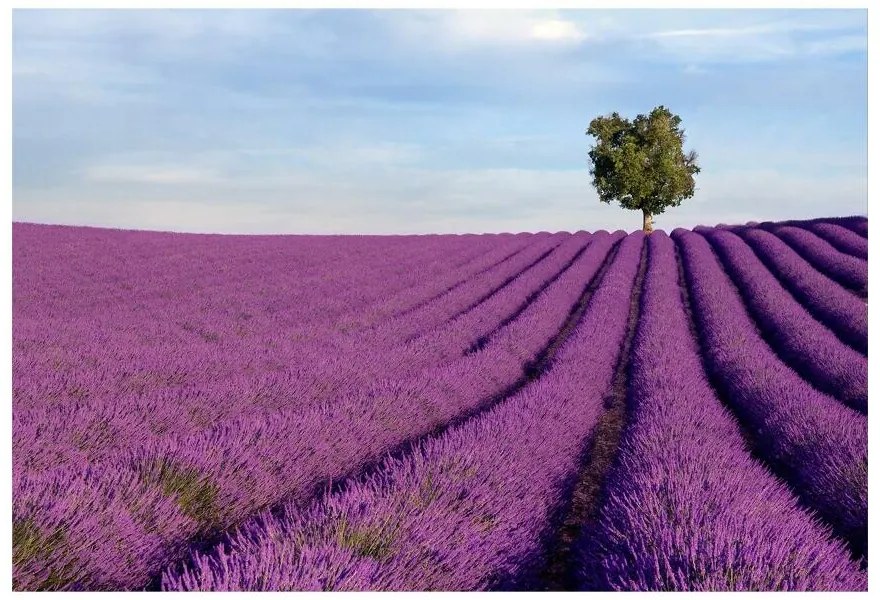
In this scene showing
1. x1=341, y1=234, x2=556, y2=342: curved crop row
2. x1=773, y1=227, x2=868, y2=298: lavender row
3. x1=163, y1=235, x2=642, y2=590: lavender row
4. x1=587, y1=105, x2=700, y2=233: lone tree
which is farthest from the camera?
x1=587, y1=105, x2=700, y2=233: lone tree

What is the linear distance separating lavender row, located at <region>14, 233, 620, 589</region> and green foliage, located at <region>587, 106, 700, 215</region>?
3622 cm

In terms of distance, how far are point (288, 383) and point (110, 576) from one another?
3.31m

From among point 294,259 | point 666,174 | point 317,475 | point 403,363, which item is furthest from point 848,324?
point 666,174

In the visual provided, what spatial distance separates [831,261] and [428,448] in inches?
689

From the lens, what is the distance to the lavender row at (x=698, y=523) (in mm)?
2623

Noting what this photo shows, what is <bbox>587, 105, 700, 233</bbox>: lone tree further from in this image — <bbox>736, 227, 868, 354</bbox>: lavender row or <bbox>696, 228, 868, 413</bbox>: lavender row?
<bbox>696, 228, 868, 413</bbox>: lavender row

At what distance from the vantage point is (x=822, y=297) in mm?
13516

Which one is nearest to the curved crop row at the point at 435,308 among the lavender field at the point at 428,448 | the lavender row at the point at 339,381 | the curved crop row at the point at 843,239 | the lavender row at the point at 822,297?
the lavender field at the point at 428,448

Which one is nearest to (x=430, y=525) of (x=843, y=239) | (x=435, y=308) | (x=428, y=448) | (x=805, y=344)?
(x=428, y=448)

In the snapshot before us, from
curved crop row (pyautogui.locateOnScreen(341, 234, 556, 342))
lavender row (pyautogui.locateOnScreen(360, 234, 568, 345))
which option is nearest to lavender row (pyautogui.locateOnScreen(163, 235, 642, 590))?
lavender row (pyautogui.locateOnScreen(360, 234, 568, 345))

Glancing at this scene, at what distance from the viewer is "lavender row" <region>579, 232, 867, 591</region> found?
2.62m

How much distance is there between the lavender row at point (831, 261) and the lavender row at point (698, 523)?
1171 cm

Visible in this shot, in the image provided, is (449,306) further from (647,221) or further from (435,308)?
(647,221)
